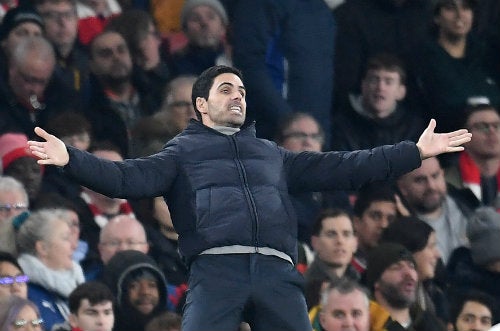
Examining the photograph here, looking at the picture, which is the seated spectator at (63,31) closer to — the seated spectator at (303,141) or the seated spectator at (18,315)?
the seated spectator at (303,141)

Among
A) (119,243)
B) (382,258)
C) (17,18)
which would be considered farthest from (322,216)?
(17,18)

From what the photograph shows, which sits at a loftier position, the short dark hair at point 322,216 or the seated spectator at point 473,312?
the short dark hair at point 322,216

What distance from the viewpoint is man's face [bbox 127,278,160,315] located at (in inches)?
435

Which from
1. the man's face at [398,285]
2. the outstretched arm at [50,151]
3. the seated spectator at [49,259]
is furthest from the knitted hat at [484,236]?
the outstretched arm at [50,151]

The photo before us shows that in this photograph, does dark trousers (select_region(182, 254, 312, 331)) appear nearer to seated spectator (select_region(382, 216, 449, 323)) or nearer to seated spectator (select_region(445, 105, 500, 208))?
seated spectator (select_region(382, 216, 449, 323))

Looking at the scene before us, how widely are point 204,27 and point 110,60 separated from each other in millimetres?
835

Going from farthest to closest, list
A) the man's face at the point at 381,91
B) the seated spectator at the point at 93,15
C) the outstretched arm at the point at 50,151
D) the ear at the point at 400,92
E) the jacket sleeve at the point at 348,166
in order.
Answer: the ear at the point at 400,92 → the man's face at the point at 381,91 → the seated spectator at the point at 93,15 → the jacket sleeve at the point at 348,166 → the outstretched arm at the point at 50,151

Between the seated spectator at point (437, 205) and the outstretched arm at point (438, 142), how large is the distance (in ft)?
11.4

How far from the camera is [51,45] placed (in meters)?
12.4

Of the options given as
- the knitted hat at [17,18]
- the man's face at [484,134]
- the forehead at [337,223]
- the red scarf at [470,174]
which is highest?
the knitted hat at [17,18]

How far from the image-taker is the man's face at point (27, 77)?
12211 millimetres

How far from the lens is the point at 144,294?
11086 millimetres

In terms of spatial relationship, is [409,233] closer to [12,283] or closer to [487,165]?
[487,165]

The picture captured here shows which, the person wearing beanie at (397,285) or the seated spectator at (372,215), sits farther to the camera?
the seated spectator at (372,215)
